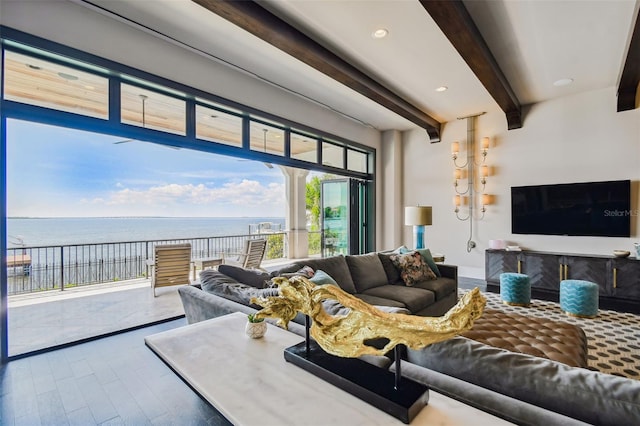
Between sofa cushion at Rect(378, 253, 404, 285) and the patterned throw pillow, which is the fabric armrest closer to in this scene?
the patterned throw pillow

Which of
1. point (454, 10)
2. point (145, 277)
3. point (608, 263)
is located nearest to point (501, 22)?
point (454, 10)

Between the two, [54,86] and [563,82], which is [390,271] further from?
[54,86]

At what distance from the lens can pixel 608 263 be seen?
418 centimetres

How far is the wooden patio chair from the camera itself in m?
4.67

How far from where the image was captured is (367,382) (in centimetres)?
103

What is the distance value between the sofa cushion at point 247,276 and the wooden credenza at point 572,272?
4242 millimetres

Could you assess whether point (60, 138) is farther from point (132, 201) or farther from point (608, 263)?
point (608, 263)

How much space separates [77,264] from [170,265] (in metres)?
2.60

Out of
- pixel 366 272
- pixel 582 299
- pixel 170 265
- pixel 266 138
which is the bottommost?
pixel 582 299

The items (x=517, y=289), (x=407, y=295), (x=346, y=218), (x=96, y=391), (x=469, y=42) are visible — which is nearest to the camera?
(x=96, y=391)

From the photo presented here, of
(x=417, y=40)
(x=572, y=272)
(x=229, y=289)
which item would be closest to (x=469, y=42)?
(x=417, y=40)

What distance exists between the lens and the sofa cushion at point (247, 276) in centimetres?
254

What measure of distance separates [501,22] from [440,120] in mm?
3118

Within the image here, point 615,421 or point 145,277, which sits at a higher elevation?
point 615,421
